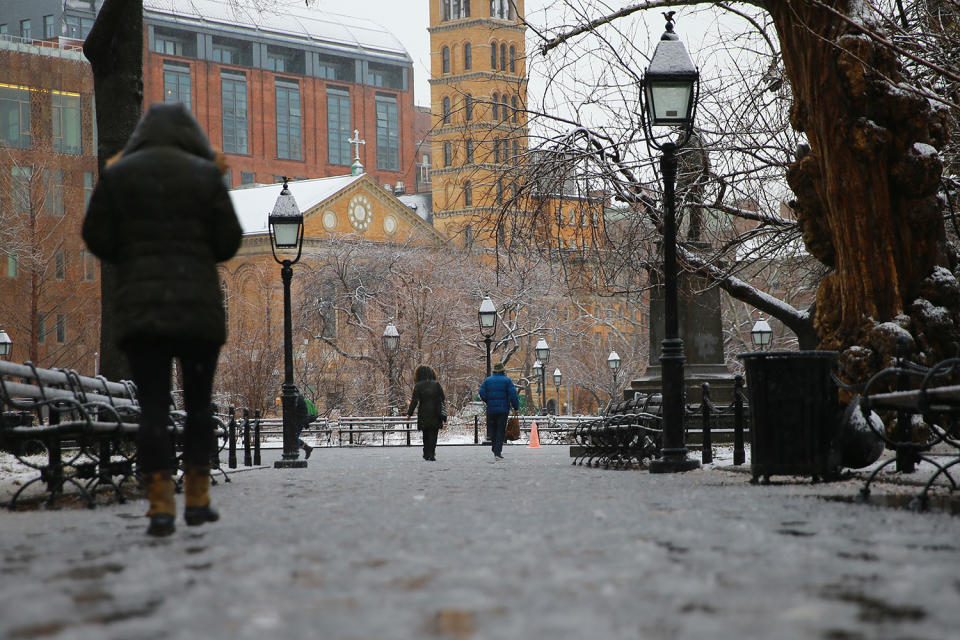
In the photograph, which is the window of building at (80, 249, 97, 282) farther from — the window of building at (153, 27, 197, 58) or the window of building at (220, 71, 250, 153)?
the window of building at (220, 71, 250, 153)

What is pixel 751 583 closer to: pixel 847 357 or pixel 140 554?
pixel 140 554

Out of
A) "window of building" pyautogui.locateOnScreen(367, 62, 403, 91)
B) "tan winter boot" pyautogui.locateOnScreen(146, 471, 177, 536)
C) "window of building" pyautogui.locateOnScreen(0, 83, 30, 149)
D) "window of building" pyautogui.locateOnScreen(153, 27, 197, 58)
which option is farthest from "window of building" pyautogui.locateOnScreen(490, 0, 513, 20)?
"tan winter boot" pyautogui.locateOnScreen(146, 471, 177, 536)

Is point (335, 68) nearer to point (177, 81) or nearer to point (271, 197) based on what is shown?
point (177, 81)

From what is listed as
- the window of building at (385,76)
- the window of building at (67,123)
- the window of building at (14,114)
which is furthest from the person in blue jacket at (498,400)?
the window of building at (385,76)

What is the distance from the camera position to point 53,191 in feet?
178

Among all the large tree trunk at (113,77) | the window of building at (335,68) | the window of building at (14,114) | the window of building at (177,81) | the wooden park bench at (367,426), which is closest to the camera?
the large tree trunk at (113,77)

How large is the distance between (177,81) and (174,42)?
3293 mm

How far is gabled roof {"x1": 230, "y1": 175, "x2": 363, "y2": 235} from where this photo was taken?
244 feet

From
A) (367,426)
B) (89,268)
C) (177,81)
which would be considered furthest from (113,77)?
(177,81)

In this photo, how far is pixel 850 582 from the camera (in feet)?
14.3

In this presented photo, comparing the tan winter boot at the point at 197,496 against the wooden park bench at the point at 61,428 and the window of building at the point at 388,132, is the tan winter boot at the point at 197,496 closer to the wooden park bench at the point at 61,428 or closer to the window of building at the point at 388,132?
the wooden park bench at the point at 61,428

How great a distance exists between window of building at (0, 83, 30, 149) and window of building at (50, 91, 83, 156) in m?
2.60

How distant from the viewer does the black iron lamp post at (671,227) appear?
39.8 ft

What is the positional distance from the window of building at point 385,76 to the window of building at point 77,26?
26.0 metres
